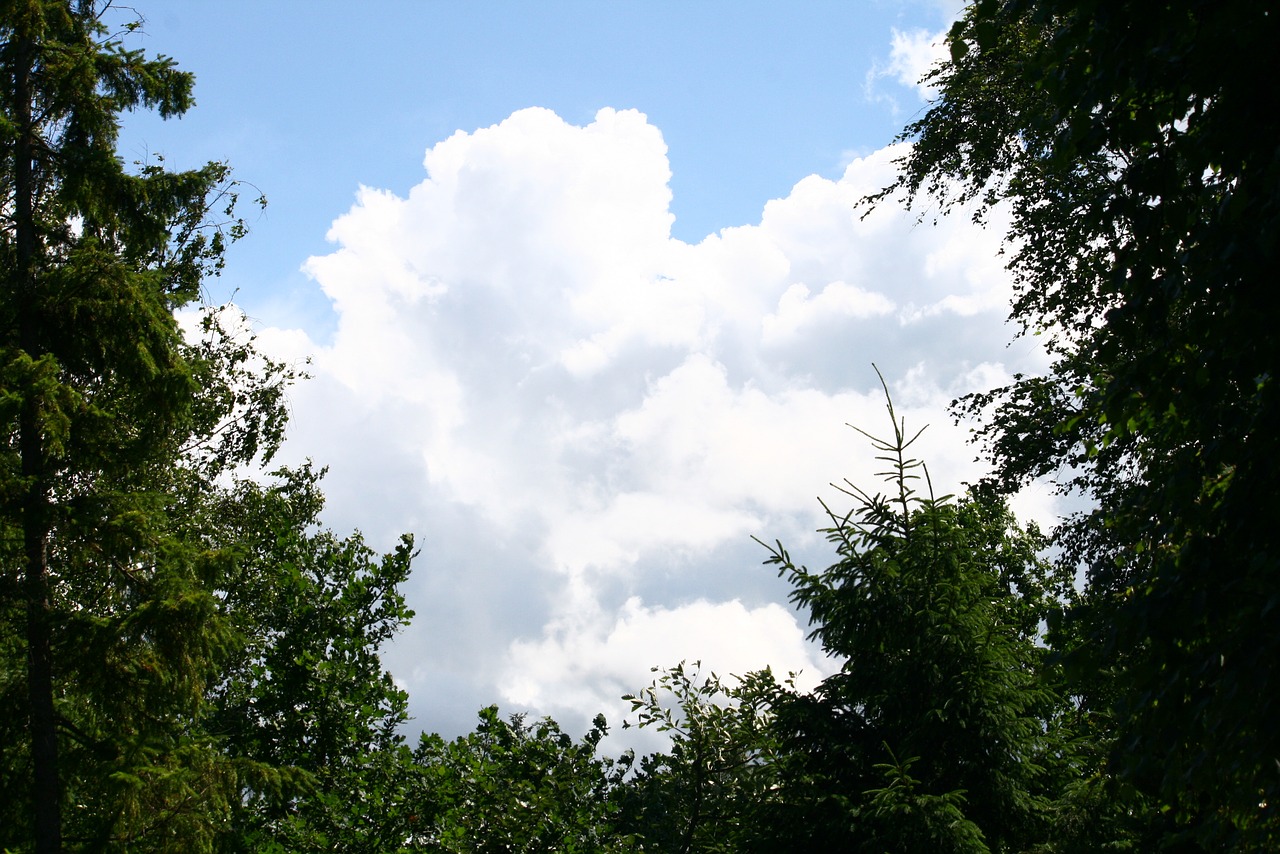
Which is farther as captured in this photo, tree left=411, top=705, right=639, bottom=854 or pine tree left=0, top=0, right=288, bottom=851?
tree left=411, top=705, right=639, bottom=854

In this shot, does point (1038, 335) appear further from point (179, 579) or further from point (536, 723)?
point (179, 579)

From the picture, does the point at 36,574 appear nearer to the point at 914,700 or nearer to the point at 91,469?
the point at 91,469

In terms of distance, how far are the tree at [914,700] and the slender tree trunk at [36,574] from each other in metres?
6.62

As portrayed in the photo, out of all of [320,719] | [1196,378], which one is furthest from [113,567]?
[1196,378]

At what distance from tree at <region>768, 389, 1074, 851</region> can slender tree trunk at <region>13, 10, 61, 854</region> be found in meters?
6.62

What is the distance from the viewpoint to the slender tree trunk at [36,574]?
941 centimetres

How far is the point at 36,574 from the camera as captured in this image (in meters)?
9.78

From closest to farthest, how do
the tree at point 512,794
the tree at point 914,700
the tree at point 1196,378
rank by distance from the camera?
the tree at point 1196,378, the tree at point 914,700, the tree at point 512,794

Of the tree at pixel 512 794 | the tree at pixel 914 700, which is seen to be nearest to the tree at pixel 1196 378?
the tree at pixel 914 700

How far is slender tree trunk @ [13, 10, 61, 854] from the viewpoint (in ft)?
30.9

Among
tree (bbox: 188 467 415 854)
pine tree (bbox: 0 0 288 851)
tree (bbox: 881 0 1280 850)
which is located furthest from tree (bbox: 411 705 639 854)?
tree (bbox: 881 0 1280 850)

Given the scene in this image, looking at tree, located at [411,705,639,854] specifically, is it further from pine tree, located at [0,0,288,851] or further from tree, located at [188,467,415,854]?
pine tree, located at [0,0,288,851]

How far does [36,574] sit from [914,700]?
812 cm

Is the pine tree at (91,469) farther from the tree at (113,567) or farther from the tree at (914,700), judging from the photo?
the tree at (914,700)
